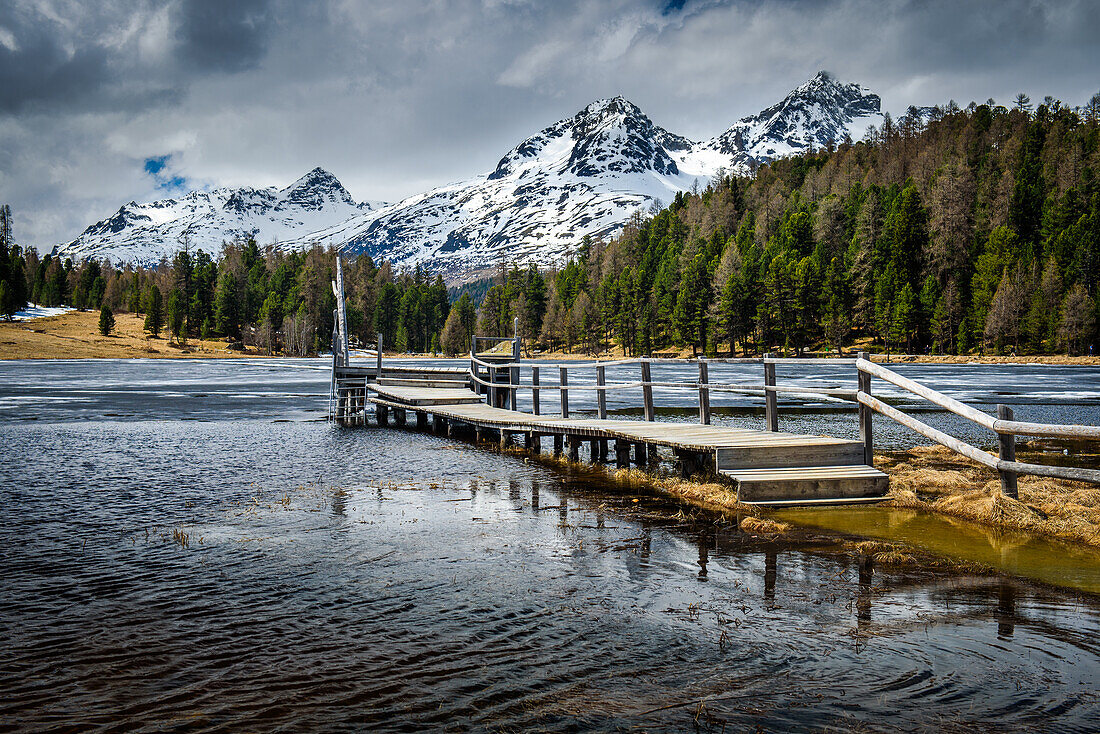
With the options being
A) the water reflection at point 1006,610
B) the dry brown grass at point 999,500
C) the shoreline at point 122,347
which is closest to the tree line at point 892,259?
the shoreline at point 122,347

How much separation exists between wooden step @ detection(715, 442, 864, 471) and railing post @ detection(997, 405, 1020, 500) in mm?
1788

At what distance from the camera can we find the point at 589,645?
17.7 feet

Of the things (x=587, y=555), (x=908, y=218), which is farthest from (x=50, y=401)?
(x=908, y=218)

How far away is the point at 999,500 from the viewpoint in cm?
905

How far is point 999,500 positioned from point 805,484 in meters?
2.27

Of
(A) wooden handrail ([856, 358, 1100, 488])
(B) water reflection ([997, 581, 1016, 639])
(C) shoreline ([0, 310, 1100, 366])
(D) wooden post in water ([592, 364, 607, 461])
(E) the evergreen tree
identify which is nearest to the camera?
(B) water reflection ([997, 581, 1016, 639])

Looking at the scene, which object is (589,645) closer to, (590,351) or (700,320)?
(700,320)

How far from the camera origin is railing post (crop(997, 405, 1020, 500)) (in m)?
8.50

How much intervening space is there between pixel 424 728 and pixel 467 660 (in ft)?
3.20

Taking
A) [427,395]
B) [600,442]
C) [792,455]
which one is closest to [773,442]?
[792,455]

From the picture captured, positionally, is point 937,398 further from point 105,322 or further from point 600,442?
point 105,322

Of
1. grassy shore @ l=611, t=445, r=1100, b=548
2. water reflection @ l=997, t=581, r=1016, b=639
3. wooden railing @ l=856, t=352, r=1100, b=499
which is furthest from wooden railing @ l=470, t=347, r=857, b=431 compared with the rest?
water reflection @ l=997, t=581, r=1016, b=639

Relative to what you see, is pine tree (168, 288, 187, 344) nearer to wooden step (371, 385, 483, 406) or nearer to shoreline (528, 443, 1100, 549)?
wooden step (371, 385, 483, 406)

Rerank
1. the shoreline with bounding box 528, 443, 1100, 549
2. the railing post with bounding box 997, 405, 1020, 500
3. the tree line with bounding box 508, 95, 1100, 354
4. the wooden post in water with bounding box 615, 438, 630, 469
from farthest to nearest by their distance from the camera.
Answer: the tree line with bounding box 508, 95, 1100, 354, the wooden post in water with bounding box 615, 438, 630, 469, the shoreline with bounding box 528, 443, 1100, 549, the railing post with bounding box 997, 405, 1020, 500
